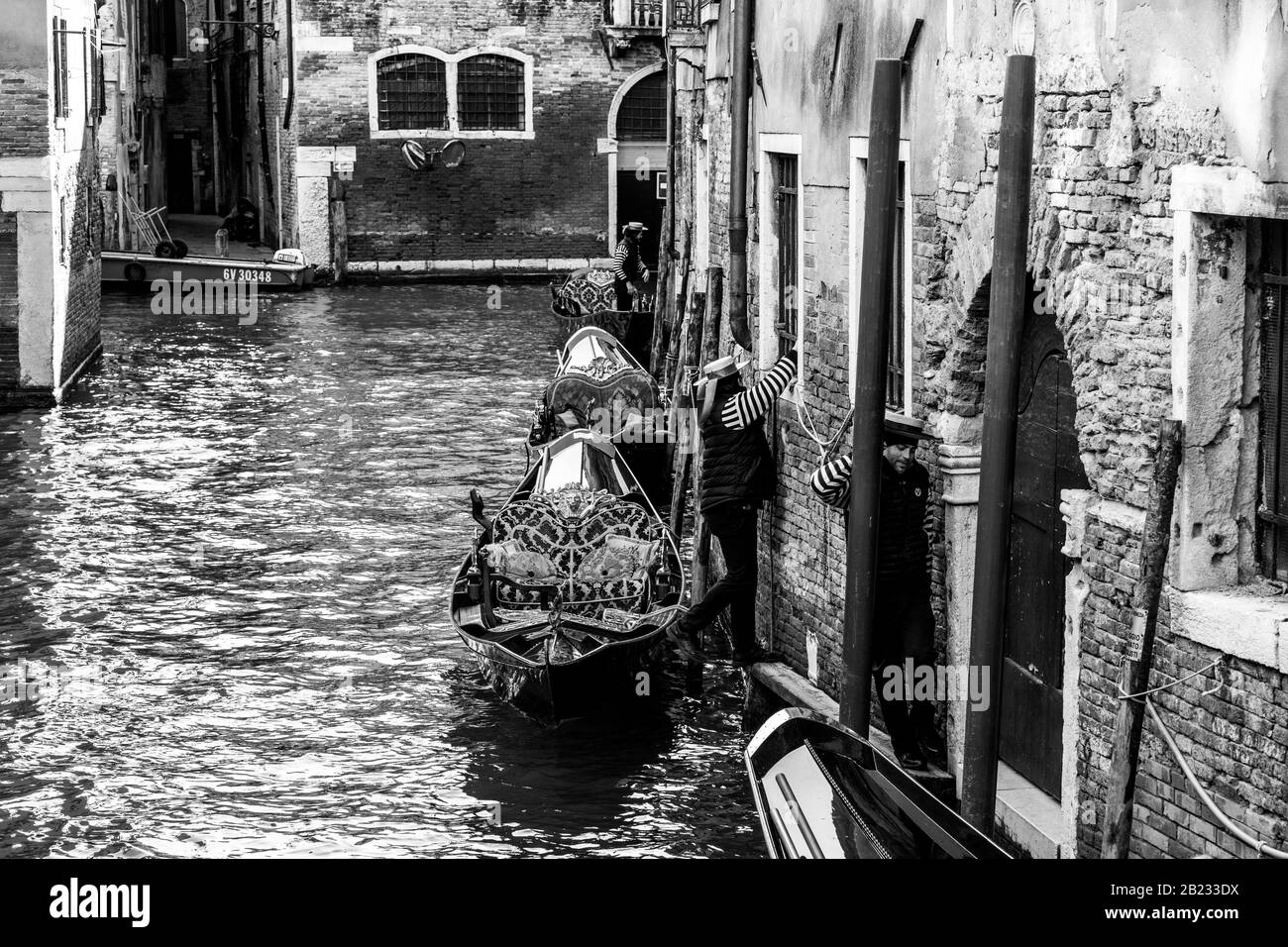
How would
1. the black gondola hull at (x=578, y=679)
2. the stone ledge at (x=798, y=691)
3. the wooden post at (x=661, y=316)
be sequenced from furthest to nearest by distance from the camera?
the wooden post at (x=661, y=316) → the black gondola hull at (x=578, y=679) → the stone ledge at (x=798, y=691)

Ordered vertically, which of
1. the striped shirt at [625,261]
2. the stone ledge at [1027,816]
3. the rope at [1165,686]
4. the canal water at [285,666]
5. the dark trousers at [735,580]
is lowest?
the canal water at [285,666]

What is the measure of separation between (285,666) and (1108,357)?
4.77m

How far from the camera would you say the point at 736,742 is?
7.50m

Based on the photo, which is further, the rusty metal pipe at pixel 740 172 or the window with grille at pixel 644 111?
the window with grille at pixel 644 111

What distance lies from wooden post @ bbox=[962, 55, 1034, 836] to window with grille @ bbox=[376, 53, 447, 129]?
21.9 meters

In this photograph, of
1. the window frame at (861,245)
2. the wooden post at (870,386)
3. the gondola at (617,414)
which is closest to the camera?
the wooden post at (870,386)

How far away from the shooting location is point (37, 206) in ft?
48.0

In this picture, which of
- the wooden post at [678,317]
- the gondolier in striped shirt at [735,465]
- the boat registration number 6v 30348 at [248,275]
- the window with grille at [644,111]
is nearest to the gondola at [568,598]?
the gondolier in striped shirt at [735,465]

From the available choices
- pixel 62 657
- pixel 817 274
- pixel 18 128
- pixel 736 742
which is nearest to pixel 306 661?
pixel 62 657

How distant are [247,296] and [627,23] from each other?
22.6ft

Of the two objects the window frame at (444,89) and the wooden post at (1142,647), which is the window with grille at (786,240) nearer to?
the wooden post at (1142,647)

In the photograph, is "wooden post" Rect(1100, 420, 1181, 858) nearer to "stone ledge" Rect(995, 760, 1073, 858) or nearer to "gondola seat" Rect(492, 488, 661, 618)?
"stone ledge" Rect(995, 760, 1073, 858)

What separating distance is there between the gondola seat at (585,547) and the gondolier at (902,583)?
6.43 ft

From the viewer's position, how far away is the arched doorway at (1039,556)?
546 cm
